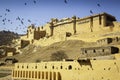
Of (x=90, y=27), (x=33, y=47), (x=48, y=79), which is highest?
(x=90, y=27)

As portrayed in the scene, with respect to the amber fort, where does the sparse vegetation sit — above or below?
below

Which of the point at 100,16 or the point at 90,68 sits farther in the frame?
the point at 100,16

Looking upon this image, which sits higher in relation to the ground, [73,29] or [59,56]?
[73,29]

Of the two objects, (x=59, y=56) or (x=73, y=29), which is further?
(x=73, y=29)

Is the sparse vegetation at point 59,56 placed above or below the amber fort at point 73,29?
below

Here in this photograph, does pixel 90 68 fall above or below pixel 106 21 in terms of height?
below

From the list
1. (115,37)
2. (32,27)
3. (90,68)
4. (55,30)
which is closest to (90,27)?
(115,37)

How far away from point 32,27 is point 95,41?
95.4 feet

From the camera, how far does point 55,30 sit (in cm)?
6481

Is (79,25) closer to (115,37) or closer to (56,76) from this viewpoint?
(115,37)

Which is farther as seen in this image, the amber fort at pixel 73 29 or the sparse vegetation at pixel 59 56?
the amber fort at pixel 73 29

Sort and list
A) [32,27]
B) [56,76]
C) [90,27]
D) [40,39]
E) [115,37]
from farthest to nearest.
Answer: [32,27], [40,39], [90,27], [115,37], [56,76]

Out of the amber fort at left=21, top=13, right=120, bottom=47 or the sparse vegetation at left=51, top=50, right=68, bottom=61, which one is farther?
the amber fort at left=21, top=13, right=120, bottom=47

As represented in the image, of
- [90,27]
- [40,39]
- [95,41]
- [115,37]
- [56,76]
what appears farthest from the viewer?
[40,39]
